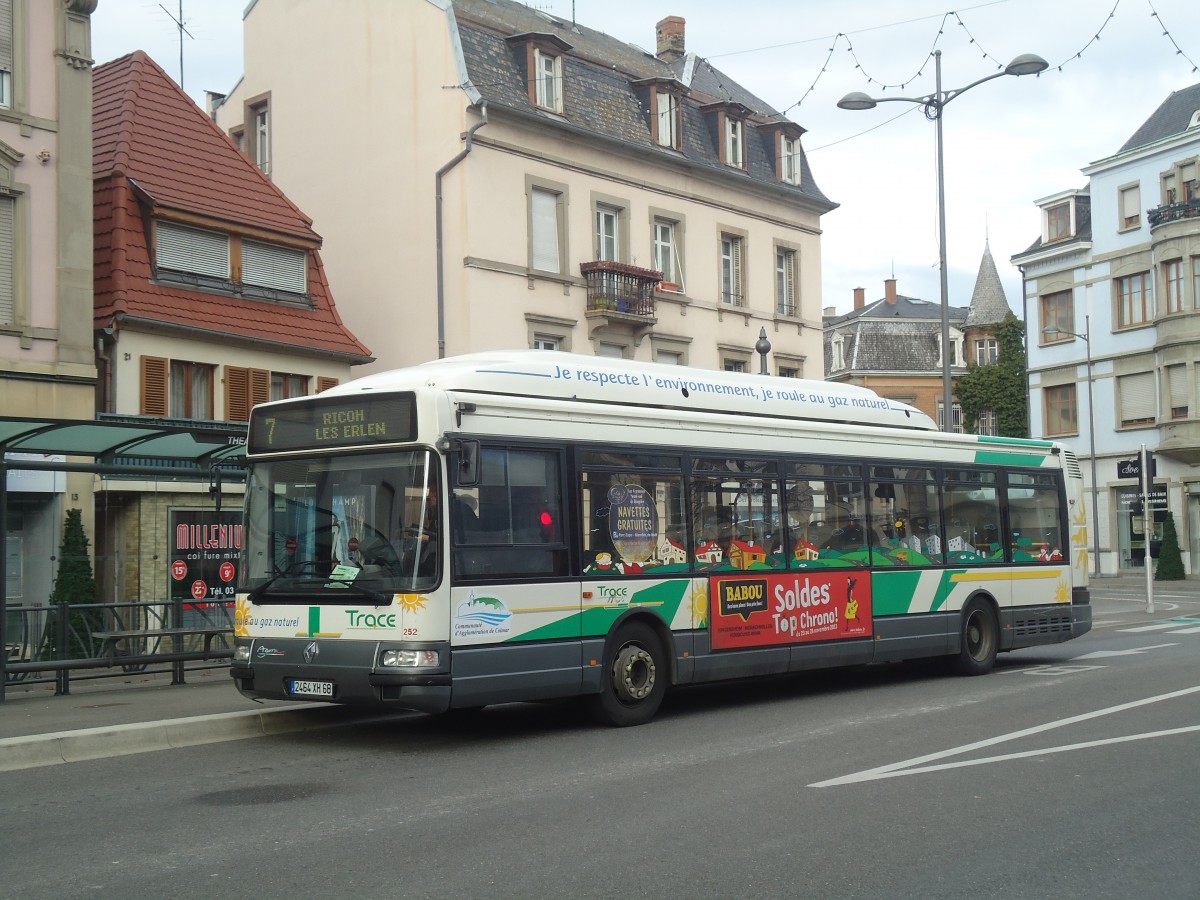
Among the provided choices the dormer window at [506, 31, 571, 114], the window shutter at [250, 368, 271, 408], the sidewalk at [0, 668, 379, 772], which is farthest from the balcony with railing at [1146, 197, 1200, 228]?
the sidewalk at [0, 668, 379, 772]

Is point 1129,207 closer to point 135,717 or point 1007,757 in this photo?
point 1007,757

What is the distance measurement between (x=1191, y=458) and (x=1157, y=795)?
46.7 metres

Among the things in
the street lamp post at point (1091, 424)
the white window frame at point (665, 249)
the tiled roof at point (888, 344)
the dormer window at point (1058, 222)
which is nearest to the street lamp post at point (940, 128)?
the white window frame at point (665, 249)

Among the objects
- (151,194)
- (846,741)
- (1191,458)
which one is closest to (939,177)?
(151,194)

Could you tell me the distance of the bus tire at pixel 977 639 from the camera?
17.2 meters

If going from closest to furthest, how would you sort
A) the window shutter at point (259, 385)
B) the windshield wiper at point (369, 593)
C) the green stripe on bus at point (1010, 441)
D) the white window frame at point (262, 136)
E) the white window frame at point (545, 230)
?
1. the windshield wiper at point (369, 593)
2. the green stripe on bus at point (1010, 441)
3. the window shutter at point (259, 385)
4. the white window frame at point (545, 230)
5. the white window frame at point (262, 136)

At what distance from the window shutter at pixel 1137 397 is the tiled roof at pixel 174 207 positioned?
120 feet

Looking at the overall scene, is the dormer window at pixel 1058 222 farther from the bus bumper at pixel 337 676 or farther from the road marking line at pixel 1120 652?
the bus bumper at pixel 337 676

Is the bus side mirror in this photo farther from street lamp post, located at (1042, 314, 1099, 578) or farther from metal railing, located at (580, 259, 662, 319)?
street lamp post, located at (1042, 314, 1099, 578)

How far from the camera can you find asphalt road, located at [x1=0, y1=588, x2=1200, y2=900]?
6.75 m

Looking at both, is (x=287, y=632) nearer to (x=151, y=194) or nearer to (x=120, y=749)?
(x=120, y=749)

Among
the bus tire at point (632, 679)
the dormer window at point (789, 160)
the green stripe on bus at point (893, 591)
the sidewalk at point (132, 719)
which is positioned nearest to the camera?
the sidewalk at point (132, 719)

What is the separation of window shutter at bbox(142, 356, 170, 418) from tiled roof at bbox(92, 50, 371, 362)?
0.71 m

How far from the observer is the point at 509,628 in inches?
458
